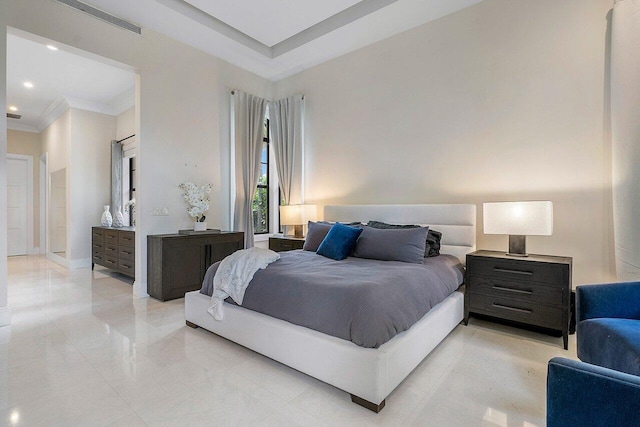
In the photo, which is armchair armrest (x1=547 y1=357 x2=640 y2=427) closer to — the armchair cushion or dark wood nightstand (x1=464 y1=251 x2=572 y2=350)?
the armchair cushion

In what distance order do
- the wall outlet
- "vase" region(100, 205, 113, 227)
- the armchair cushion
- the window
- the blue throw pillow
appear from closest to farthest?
the armchair cushion
the blue throw pillow
the wall outlet
the window
"vase" region(100, 205, 113, 227)

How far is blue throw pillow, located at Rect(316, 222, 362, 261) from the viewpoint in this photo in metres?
2.98

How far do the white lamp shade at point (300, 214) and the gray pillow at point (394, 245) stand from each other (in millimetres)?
1506

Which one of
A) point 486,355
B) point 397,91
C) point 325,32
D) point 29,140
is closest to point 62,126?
point 29,140

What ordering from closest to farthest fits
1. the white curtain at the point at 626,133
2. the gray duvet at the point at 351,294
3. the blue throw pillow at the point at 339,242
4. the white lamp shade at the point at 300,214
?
1. the gray duvet at the point at 351,294
2. the white curtain at the point at 626,133
3. the blue throw pillow at the point at 339,242
4. the white lamp shade at the point at 300,214

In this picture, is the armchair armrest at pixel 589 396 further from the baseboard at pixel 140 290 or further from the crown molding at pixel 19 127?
the crown molding at pixel 19 127

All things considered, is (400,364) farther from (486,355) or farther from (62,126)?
(62,126)

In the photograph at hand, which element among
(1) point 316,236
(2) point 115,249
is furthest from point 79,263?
(1) point 316,236

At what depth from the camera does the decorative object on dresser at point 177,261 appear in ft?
11.7

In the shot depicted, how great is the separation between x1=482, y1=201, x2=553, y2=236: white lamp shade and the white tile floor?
0.90 metres

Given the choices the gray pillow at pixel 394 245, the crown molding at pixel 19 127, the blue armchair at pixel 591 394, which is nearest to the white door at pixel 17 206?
the crown molding at pixel 19 127

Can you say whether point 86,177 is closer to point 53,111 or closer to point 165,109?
point 53,111

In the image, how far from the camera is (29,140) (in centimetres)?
725

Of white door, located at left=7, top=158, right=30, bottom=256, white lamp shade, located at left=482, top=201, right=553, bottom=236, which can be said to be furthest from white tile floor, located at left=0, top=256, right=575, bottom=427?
white door, located at left=7, top=158, right=30, bottom=256
